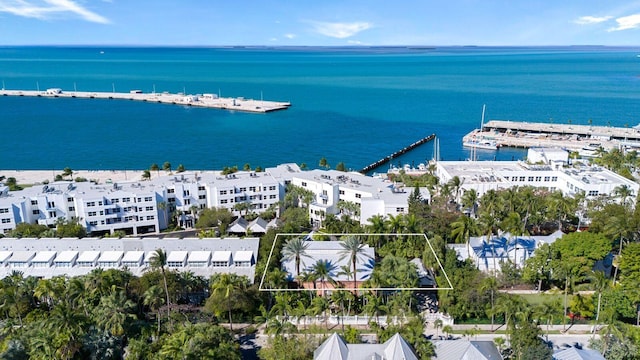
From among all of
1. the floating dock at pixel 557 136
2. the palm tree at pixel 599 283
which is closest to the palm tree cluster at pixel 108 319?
the palm tree at pixel 599 283

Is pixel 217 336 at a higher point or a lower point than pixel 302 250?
lower

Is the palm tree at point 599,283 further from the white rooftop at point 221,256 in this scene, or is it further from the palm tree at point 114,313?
the palm tree at point 114,313

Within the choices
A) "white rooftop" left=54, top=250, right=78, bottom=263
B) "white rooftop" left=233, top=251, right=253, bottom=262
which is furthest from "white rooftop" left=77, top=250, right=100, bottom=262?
"white rooftop" left=233, top=251, right=253, bottom=262

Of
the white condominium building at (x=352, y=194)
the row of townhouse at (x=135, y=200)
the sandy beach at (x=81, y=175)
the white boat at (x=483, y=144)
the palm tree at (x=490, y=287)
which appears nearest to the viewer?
the palm tree at (x=490, y=287)

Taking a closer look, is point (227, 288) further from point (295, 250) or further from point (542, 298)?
point (542, 298)

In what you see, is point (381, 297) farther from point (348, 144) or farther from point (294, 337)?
point (348, 144)

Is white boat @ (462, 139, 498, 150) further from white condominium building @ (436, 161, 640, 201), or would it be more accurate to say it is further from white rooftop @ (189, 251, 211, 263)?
white rooftop @ (189, 251, 211, 263)

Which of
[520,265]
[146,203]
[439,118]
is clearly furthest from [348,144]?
[520,265]

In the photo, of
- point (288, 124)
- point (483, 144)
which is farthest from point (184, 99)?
point (483, 144)
